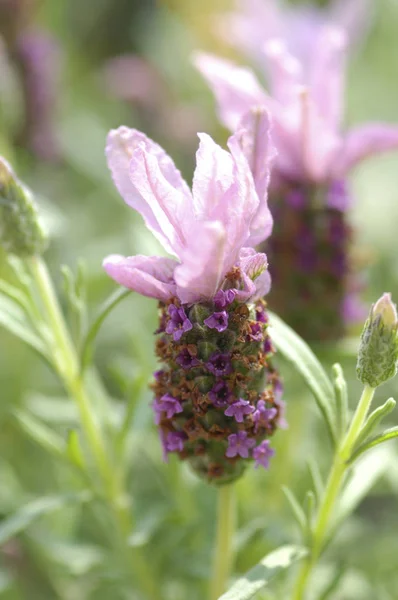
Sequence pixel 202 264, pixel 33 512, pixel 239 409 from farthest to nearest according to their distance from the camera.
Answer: pixel 33 512 < pixel 239 409 < pixel 202 264

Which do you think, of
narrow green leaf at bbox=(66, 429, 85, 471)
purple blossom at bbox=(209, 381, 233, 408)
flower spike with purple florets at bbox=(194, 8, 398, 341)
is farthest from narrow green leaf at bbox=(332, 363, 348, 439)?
flower spike with purple florets at bbox=(194, 8, 398, 341)

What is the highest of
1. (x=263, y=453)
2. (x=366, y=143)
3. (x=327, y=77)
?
(x=327, y=77)

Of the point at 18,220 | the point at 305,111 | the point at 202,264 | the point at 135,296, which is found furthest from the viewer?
the point at 135,296

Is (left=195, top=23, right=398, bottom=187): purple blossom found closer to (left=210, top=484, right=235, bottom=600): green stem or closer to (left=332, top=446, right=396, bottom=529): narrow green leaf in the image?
(left=332, top=446, right=396, bottom=529): narrow green leaf

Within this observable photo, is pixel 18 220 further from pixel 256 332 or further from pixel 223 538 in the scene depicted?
pixel 223 538

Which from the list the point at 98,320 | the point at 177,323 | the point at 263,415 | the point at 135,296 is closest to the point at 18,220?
the point at 98,320

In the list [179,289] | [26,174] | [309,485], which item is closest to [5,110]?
[26,174]
